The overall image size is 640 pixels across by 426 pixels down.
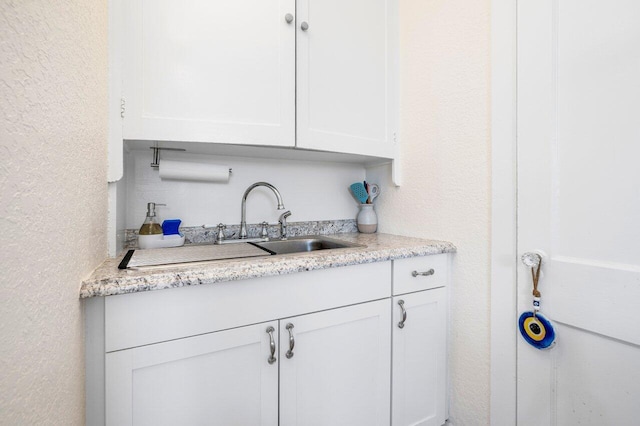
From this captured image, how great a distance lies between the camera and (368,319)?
980mm

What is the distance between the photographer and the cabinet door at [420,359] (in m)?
1.04

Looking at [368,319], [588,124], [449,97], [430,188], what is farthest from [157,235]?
[588,124]

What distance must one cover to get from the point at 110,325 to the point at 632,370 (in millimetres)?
1371

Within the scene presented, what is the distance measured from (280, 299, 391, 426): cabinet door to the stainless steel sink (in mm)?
369

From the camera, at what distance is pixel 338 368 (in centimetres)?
92

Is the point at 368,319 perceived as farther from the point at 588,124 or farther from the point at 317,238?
the point at 588,124

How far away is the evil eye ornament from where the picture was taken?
883mm

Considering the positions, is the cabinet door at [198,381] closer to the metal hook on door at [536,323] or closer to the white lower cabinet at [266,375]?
the white lower cabinet at [266,375]

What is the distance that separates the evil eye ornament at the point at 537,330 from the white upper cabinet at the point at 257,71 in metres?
0.88

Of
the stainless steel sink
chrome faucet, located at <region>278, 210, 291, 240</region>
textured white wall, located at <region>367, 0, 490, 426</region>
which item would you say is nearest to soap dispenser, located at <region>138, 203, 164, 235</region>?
the stainless steel sink

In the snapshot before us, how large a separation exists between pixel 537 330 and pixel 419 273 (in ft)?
1.32

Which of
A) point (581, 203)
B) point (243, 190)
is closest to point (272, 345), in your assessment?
point (243, 190)

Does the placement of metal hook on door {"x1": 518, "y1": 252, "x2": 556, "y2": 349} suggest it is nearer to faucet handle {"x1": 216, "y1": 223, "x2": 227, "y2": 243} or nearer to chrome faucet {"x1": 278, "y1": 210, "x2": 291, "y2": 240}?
chrome faucet {"x1": 278, "y1": 210, "x2": 291, "y2": 240}

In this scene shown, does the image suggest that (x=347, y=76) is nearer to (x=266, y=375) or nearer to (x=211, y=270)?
(x=211, y=270)
